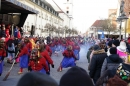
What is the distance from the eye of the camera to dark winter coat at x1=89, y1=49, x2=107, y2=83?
21.9 ft

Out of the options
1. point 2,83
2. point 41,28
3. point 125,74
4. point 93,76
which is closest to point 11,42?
point 2,83

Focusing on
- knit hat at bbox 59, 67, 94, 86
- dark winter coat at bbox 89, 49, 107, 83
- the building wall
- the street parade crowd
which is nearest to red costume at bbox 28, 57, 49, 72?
the street parade crowd

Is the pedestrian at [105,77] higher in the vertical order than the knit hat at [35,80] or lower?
lower

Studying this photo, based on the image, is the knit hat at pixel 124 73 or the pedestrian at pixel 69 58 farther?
the pedestrian at pixel 69 58

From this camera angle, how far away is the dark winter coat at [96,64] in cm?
667

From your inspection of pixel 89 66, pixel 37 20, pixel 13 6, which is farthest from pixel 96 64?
pixel 37 20

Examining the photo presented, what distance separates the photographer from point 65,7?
127m

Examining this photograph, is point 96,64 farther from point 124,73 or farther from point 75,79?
point 75,79

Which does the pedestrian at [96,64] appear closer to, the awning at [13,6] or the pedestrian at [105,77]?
the pedestrian at [105,77]

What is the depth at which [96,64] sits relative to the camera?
669 centimetres

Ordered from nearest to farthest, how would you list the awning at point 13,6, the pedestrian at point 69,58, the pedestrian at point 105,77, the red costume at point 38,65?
the pedestrian at point 105,77 → the red costume at point 38,65 → the pedestrian at point 69,58 → the awning at point 13,6

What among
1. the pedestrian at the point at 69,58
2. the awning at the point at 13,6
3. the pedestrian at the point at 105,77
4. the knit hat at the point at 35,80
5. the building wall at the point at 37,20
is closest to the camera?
the knit hat at the point at 35,80

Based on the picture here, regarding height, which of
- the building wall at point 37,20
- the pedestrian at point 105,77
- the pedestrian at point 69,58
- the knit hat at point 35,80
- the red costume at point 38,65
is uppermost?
the building wall at point 37,20

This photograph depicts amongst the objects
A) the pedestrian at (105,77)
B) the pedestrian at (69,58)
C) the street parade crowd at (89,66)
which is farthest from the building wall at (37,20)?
the pedestrian at (105,77)
